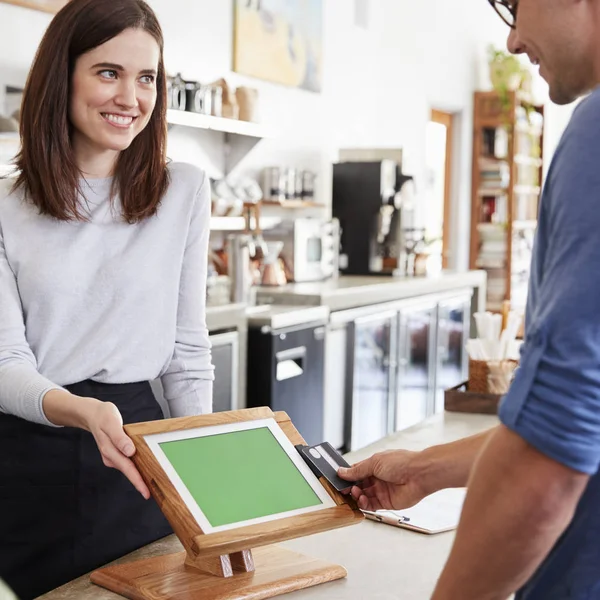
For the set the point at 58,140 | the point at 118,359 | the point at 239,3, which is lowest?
the point at 118,359

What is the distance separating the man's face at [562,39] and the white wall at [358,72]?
3439mm

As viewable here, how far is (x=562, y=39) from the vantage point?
85 centimetres

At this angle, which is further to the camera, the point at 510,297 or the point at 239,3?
the point at 510,297

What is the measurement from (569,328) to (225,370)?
3.35 metres

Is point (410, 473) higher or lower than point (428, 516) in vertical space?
higher

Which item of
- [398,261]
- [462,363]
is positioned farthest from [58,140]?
[462,363]

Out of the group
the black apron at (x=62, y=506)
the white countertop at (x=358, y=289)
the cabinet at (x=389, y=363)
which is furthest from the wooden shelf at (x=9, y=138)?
the black apron at (x=62, y=506)

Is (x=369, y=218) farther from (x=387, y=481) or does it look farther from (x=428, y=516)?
(x=387, y=481)

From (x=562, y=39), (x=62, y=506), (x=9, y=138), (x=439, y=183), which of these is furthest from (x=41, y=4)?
(x=439, y=183)

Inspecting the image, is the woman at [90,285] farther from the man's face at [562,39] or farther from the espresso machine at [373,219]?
the espresso machine at [373,219]

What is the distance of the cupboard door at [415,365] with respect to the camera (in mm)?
5684

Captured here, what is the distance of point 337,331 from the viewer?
4992mm

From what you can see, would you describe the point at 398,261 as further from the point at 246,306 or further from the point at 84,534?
the point at 84,534

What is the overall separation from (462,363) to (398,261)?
939mm
